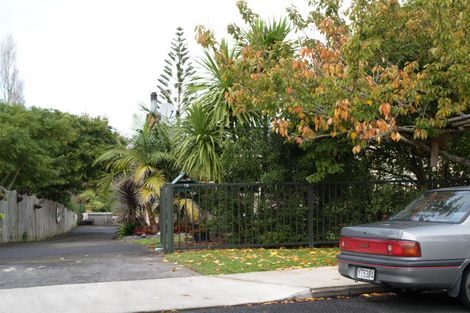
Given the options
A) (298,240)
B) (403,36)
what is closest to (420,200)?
(403,36)

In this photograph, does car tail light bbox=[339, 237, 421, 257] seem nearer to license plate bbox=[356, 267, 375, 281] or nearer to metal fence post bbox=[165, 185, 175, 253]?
license plate bbox=[356, 267, 375, 281]

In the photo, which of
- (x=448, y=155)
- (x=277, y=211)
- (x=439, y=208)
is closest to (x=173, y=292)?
(x=439, y=208)

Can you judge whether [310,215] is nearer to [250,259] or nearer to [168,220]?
[250,259]

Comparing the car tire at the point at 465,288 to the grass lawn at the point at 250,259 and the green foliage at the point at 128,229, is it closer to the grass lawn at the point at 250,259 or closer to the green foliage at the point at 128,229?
the grass lawn at the point at 250,259

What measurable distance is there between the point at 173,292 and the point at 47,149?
1544 cm

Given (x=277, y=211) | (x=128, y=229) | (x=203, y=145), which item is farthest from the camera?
(x=128, y=229)

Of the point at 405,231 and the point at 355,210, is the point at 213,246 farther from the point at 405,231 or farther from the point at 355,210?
the point at 405,231

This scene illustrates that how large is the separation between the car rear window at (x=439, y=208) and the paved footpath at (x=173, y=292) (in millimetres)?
1282

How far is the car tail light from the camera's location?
23.0 ft

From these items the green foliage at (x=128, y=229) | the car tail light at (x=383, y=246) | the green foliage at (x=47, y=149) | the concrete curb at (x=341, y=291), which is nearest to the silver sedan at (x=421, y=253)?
the car tail light at (x=383, y=246)

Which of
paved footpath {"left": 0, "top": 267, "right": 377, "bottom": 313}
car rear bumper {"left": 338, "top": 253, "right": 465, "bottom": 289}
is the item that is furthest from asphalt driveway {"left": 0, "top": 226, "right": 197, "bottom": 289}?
car rear bumper {"left": 338, "top": 253, "right": 465, "bottom": 289}

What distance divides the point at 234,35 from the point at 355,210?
16.8 feet

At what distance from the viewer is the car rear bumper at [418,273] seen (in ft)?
22.9

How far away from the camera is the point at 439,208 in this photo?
7.93 m
